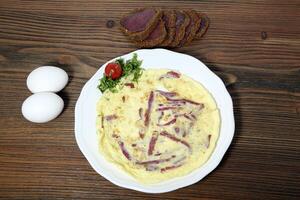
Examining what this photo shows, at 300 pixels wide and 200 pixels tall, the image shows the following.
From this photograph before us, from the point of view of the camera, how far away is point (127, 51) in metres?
2.24

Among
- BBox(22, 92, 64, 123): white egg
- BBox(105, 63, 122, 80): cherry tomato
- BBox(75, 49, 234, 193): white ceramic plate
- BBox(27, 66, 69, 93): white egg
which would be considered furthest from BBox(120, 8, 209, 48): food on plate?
BBox(22, 92, 64, 123): white egg

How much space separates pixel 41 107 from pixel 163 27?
2.65 feet

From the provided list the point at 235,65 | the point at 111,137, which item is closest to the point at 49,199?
the point at 111,137

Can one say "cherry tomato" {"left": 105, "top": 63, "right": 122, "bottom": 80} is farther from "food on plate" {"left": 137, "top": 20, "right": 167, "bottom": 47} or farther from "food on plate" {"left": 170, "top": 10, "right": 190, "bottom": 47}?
"food on plate" {"left": 170, "top": 10, "right": 190, "bottom": 47}

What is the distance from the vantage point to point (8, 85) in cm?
219

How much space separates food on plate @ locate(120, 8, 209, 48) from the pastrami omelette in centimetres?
22

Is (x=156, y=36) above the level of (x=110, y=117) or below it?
above

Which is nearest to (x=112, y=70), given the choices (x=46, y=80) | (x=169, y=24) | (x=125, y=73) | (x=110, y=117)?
(x=125, y=73)

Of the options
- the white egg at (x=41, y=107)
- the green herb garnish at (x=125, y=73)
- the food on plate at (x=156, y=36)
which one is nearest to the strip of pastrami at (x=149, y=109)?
the green herb garnish at (x=125, y=73)

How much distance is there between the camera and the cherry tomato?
6.59 ft

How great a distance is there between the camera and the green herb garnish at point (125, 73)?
2.03m

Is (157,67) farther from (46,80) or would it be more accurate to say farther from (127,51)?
(46,80)

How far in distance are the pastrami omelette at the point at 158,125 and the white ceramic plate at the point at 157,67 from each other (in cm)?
3

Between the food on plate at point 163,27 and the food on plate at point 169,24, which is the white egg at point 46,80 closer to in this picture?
the food on plate at point 163,27
